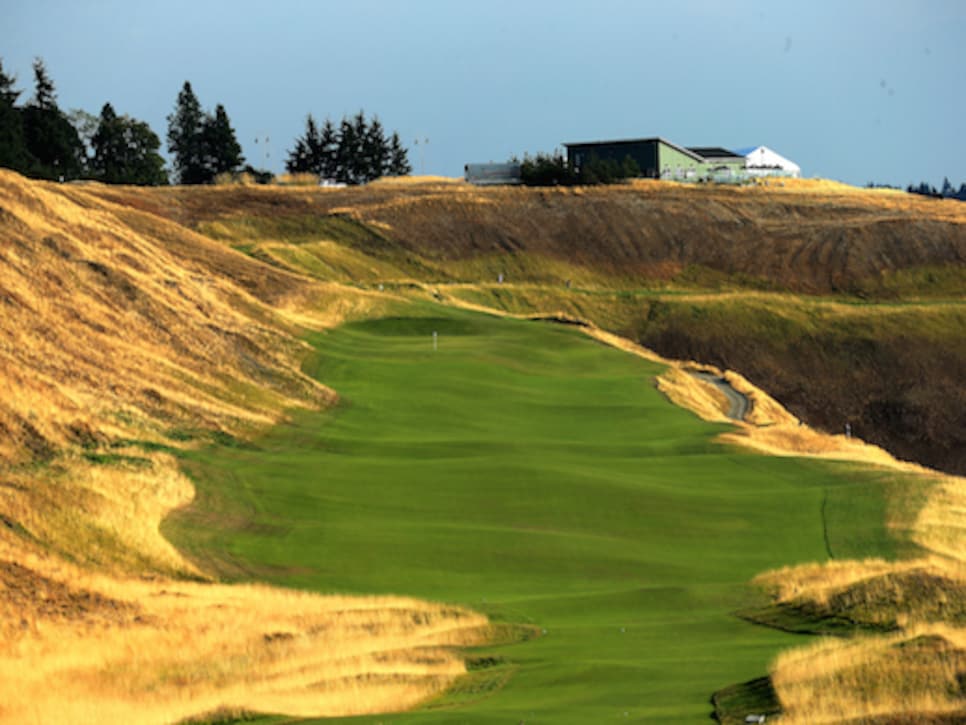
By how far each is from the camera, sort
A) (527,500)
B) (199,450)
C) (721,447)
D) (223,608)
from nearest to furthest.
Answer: (223,608) → (527,500) → (199,450) → (721,447)

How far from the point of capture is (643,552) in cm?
3309

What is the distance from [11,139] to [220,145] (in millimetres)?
33780

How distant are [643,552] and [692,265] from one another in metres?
79.3

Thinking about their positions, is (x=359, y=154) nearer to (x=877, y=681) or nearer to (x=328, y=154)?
(x=328, y=154)

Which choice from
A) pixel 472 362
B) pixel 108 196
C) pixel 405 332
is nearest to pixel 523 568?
pixel 472 362

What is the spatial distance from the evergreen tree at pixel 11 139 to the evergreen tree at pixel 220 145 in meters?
26.1

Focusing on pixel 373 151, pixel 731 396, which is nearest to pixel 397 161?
pixel 373 151

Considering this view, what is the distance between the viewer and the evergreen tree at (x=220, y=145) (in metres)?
156

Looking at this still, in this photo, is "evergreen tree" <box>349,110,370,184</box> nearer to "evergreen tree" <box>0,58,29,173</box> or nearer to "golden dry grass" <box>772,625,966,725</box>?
"evergreen tree" <box>0,58,29,173</box>

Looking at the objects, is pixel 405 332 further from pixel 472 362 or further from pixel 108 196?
pixel 108 196

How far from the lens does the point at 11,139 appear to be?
12469 cm

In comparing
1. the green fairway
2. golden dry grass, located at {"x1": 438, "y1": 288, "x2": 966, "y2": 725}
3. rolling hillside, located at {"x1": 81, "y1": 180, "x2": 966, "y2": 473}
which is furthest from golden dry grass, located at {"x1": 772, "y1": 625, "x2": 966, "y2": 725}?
rolling hillside, located at {"x1": 81, "y1": 180, "x2": 966, "y2": 473}

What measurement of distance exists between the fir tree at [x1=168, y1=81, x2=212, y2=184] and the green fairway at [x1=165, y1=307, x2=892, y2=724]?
106 m

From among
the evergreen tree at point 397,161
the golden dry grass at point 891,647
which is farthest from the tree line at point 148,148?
the golden dry grass at point 891,647
